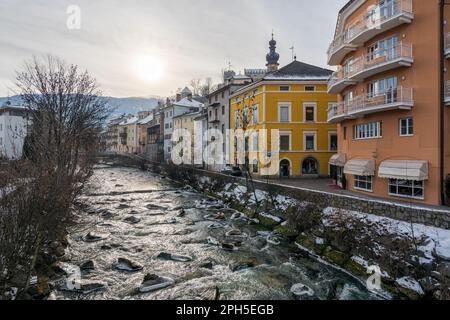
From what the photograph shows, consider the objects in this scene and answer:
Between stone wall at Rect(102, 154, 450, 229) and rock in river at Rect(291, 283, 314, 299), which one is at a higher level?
stone wall at Rect(102, 154, 450, 229)

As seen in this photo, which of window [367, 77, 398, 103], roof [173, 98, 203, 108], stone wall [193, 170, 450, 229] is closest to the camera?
stone wall [193, 170, 450, 229]

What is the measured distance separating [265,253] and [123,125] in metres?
103

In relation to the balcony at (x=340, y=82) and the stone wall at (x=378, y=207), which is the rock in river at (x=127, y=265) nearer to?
the stone wall at (x=378, y=207)

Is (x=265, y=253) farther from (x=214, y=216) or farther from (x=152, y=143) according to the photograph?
(x=152, y=143)

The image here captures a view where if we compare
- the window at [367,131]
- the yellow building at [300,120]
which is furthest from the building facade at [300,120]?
the window at [367,131]

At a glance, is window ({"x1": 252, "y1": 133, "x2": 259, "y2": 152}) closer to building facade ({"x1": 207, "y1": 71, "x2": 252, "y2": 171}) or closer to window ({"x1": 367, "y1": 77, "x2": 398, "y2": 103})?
building facade ({"x1": 207, "y1": 71, "x2": 252, "y2": 171})

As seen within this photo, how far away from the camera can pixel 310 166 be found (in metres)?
34.7

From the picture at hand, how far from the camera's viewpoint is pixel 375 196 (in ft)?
65.1

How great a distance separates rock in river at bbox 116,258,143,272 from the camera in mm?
13016

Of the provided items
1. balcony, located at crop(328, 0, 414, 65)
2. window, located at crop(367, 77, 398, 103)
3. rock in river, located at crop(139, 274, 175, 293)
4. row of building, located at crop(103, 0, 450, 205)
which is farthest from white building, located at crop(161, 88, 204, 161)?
rock in river, located at crop(139, 274, 175, 293)

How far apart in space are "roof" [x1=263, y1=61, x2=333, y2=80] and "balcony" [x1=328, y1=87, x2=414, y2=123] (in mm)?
11215

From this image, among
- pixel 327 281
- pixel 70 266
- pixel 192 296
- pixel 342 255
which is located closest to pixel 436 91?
pixel 342 255

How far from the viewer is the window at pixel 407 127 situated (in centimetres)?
1775

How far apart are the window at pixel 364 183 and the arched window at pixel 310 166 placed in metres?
11.8
